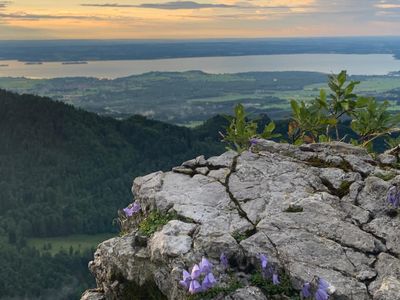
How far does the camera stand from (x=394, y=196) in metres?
7.57

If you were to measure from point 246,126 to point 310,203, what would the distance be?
2.98 m

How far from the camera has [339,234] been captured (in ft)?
23.5

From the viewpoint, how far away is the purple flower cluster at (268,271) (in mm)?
6356

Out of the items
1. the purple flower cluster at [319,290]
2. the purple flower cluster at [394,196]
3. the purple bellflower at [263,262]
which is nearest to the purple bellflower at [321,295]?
the purple flower cluster at [319,290]

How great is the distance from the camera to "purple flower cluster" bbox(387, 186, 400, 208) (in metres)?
7.57

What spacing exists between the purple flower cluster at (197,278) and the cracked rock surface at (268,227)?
338mm

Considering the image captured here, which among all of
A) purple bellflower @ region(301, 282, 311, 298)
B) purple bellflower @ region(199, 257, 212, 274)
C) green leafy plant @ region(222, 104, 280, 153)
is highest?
green leafy plant @ region(222, 104, 280, 153)

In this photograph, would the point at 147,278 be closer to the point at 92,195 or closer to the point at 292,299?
the point at 292,299

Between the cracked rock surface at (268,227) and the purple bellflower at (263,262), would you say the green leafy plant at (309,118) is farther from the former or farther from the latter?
the purple bellflower at (263,262)

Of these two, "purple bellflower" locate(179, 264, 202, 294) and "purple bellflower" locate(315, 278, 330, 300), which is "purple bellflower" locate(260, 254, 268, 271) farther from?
"purple bellflower" locate(179, 264, 202, 294)

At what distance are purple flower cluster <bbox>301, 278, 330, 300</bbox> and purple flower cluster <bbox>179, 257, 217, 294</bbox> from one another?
1020 mm

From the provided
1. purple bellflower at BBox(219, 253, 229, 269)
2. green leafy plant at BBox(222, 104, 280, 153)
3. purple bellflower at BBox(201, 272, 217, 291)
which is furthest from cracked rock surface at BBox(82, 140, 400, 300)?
green leafy plant at BBox(222, 104, 280, 153)

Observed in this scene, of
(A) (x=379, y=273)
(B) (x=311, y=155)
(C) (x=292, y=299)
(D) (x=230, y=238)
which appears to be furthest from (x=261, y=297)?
(B) (x=311, y=155)

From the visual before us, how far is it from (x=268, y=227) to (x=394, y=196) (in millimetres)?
1848
